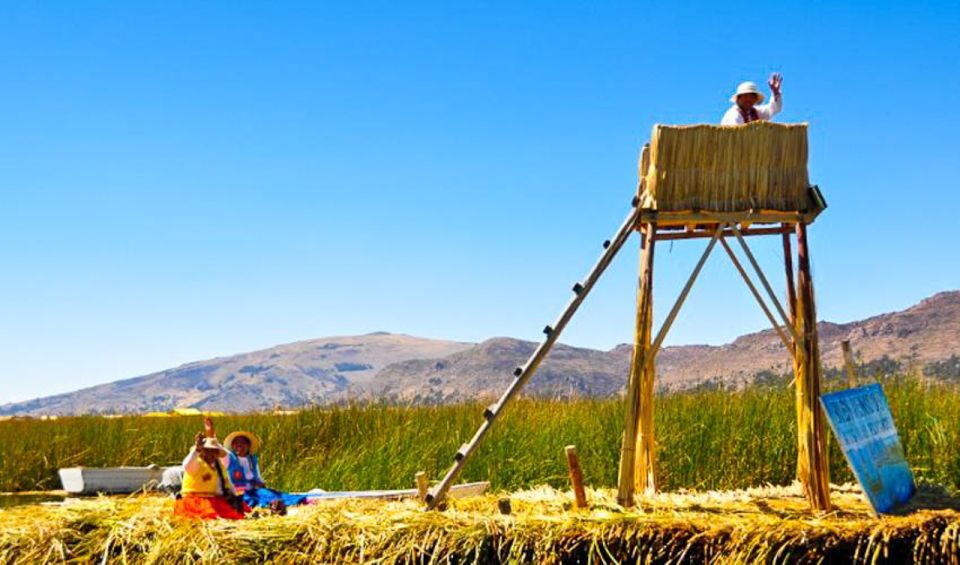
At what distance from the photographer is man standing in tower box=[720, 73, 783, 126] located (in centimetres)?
845

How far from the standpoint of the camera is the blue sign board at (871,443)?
7469mm

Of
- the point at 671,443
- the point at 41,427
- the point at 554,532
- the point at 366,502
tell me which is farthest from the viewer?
the point at 41,427

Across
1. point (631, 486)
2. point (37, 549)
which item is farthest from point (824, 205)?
point (37, 549)

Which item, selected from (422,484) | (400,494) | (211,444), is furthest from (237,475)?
(422,484)

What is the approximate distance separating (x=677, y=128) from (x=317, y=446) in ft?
26.1

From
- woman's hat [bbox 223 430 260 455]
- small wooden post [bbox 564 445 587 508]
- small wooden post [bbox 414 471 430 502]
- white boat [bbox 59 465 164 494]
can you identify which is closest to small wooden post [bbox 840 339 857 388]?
small wooden post [bbox 564 445 587 508]

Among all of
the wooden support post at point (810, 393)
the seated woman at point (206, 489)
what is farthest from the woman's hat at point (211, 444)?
the wooden support post at point (810, 393)

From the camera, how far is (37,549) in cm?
714

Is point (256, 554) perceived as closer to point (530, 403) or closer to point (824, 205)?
point (824, 205)

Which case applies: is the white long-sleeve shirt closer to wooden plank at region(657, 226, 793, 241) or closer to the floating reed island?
wooden plank at region(657, 226, 793, 241)

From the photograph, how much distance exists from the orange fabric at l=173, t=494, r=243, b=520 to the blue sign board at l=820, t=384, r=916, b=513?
4.26 metres

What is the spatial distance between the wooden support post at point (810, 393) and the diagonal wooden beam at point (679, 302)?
62cm

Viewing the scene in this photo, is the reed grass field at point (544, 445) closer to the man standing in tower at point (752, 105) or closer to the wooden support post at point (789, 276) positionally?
the wooden support post at point (789, 276)

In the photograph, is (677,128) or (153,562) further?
(677,128)
